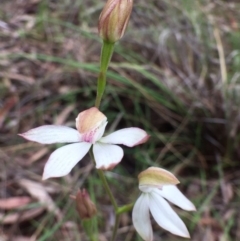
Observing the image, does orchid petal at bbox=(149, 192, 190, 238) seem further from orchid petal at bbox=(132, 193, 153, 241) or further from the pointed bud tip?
the pointed bud tip

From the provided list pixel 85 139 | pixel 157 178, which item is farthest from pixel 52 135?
pixel 157 178

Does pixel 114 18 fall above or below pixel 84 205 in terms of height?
above

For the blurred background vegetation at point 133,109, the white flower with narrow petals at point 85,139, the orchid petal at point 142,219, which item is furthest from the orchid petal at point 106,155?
the blurred background vegetation at point 133,109

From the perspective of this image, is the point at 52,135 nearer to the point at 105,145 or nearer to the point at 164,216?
the point at 105,145

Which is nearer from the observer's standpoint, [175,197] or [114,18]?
[114,18]

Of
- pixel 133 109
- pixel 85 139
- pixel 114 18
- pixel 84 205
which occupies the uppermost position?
pixel 114 18

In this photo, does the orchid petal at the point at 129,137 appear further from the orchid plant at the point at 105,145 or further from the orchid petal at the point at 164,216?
the orchid petal at the point at 164,216
